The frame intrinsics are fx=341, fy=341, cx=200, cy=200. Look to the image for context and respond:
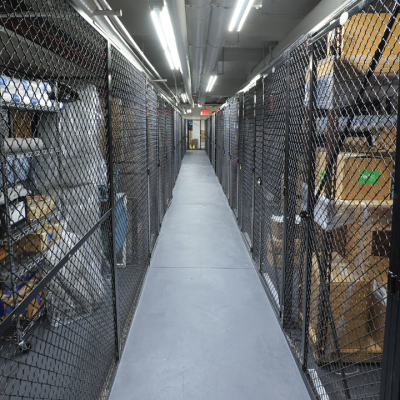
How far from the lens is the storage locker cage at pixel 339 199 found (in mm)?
1517

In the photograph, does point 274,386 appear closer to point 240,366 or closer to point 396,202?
point 240,366

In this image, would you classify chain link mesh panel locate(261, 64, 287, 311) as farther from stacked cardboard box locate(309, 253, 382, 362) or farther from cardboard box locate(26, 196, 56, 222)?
cardboard box locate(26, 196, 56, 222)

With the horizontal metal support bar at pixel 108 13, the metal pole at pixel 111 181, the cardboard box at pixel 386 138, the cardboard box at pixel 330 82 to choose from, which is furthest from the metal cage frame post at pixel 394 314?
the horizontal metal support bar at pixel 108 13

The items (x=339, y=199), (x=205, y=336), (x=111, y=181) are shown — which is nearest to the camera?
(x=339, y=199)

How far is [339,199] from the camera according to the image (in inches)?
80.0

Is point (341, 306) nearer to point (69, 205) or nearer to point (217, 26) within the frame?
point (69, 205)

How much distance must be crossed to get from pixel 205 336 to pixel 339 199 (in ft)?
4.91

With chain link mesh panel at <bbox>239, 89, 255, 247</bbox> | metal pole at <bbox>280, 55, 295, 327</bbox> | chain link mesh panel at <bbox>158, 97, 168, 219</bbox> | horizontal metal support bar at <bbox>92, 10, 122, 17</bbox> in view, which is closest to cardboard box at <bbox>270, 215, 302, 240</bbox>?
metal pole at <bbox>280, 55, 295, 327</bbox>

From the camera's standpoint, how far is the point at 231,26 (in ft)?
12.3

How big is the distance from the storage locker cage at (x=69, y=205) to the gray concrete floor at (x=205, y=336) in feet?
0.62

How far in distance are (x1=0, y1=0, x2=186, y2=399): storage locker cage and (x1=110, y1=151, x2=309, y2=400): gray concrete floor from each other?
188mm

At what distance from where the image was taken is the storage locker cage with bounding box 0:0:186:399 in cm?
141

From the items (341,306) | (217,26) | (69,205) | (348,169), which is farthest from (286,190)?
(217,26)

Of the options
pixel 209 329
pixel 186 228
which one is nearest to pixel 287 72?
pixel 209 329
